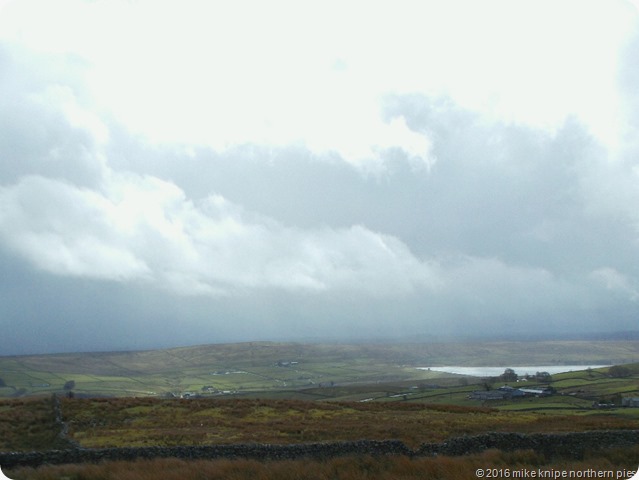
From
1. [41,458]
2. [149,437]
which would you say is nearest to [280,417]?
[149,437]

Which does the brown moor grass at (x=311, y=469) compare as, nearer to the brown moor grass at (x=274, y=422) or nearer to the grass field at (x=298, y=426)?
the grass field at (x=298, y=426)

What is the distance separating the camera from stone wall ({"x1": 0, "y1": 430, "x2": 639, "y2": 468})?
17234 millimetres

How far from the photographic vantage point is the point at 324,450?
1781 cm

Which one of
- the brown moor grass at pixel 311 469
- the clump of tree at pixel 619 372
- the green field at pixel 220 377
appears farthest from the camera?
the green field at pixel 220 377

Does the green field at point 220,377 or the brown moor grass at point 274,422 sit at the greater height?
the brown moor grass at point 274,422

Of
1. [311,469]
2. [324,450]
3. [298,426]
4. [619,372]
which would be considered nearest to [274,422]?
[298,426]

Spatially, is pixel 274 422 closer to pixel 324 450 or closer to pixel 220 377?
pixel 324 450

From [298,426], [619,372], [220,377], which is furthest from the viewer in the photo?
[220,377]

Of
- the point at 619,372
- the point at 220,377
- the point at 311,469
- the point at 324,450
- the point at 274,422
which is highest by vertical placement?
the point at 311,469

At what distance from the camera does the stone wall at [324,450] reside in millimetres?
17234

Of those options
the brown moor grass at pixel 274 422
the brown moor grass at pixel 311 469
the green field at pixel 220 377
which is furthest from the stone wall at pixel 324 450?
the green field at pixel 220 377

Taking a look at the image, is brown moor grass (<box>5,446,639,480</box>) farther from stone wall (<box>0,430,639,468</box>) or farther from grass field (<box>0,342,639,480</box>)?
stone wall (<box>0,430,639,468</box>)

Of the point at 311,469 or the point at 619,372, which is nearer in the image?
the point at 311,469

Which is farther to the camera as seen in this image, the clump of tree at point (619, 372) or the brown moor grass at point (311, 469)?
the clump of tree at point (619, 372)
